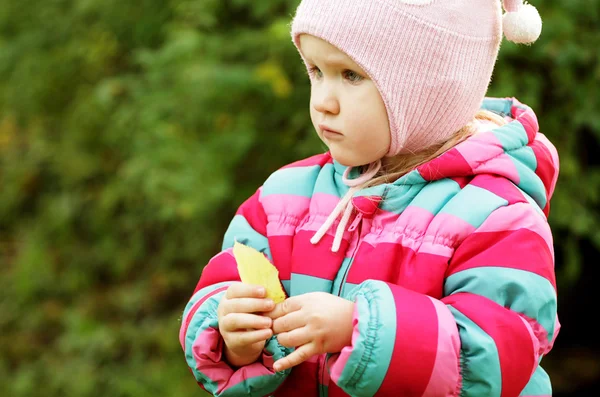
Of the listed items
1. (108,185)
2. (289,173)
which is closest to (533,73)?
(289,173)

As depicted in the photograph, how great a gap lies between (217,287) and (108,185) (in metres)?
2.83

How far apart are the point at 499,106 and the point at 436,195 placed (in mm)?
461

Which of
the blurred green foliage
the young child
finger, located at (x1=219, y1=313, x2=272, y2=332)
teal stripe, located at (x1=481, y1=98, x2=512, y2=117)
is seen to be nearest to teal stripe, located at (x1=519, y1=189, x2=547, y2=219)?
the young child

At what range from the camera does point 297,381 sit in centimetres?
173

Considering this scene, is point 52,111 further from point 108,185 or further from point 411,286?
point 411,286

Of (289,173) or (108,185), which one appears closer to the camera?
(289,173)

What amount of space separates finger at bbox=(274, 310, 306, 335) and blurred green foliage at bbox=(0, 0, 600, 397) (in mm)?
1742

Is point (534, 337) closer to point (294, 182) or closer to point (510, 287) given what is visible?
point (510, 287)

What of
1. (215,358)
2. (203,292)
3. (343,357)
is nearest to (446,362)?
(343,357)

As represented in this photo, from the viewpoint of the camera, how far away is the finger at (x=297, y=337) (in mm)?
1492

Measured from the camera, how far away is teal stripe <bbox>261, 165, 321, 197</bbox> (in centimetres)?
187

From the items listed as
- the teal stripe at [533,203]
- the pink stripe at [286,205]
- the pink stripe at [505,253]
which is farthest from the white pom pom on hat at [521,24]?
the pink stripe at [286,205]

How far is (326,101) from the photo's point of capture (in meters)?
1.67

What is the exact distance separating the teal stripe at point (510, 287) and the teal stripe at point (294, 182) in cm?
46
